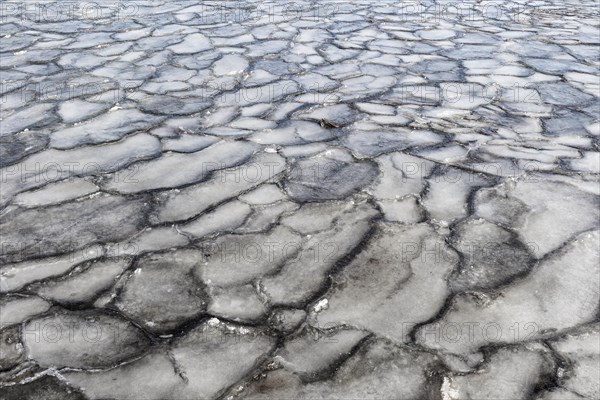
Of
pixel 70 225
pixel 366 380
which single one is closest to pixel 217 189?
pixel 70 225

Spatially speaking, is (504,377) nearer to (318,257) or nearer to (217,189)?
(318,257)

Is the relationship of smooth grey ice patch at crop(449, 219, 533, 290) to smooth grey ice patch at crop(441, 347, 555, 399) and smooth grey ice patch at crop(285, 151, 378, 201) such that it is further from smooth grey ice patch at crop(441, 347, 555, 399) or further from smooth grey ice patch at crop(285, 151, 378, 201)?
smooth grey ice patch at crop(285, 151, 378, 201)

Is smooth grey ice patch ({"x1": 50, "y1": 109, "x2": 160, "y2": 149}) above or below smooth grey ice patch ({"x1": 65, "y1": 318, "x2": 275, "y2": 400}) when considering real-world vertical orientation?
above

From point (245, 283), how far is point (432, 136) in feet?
4.85

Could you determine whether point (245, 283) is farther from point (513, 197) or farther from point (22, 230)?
point (513, 197)

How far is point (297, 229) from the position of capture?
2154 mm

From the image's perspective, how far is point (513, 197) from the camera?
2379mm

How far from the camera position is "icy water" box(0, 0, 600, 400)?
1.58 meters

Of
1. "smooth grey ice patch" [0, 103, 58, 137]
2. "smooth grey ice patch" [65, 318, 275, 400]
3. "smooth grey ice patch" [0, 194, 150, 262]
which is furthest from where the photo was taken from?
"smooth grey ice patch" [0, 103, 58, 137]

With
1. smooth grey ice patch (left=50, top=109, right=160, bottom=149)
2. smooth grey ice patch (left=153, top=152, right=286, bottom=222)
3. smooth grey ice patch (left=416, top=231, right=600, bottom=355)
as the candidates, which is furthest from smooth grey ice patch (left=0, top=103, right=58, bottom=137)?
smooth grey ice patch (left=416, top=231, right=600, bottom=355)

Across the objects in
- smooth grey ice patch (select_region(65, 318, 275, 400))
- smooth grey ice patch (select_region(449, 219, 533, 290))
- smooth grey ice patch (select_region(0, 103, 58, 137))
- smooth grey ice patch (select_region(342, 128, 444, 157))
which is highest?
smooth grey ice patch (select_region(0, 103, 58, 137))

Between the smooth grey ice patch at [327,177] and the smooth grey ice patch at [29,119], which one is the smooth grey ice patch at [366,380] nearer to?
the smooth grey ice patch at [327,177]

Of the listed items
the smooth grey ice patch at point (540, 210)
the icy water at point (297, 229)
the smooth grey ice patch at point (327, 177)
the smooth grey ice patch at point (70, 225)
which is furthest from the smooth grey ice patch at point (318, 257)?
the smooth grey ice patch at point (70, 225)

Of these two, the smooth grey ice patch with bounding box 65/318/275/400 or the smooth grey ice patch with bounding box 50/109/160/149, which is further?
the smooth grey ice patch with bounding box 50/109/160/149
